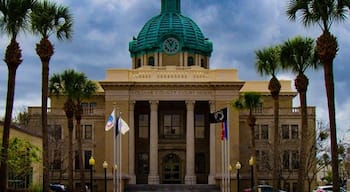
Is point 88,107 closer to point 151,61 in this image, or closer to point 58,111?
point 58,111

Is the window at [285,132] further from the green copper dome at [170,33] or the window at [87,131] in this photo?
the window at [87,131]

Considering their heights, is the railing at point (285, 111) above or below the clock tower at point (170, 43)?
below

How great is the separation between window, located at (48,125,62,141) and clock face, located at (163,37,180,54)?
598 inches

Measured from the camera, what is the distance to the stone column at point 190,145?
71.9 metres

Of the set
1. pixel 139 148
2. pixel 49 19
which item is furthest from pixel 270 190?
pixel 49 19

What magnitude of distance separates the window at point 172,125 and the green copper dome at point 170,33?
8226 millimetres

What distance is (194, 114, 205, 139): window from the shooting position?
7788 centimetres

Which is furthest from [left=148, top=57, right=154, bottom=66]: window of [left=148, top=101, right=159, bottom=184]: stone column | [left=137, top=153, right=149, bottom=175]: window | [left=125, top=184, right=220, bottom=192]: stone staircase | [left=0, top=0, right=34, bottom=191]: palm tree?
[left=0, top=0, right=34, bottom=191]: palm tree

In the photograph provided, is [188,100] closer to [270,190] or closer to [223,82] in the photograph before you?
[223,82]

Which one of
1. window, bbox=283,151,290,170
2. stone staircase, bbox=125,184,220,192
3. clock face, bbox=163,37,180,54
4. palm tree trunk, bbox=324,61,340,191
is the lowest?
stone staircase, bbox=125,184,220,192

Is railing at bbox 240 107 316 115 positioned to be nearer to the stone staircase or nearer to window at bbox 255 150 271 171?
window at bbox 255 150 271 171

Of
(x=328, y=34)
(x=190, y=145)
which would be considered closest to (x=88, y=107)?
(x=190, y=145)

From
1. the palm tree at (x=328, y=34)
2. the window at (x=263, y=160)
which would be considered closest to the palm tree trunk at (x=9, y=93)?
the palm tree at (x=328, y=34)

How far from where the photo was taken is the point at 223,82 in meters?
72.8
